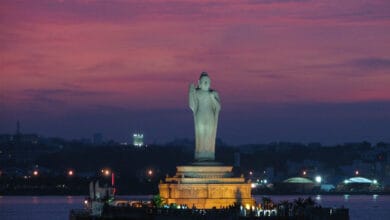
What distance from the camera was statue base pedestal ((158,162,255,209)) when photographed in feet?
166

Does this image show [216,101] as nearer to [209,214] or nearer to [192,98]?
[192,98]

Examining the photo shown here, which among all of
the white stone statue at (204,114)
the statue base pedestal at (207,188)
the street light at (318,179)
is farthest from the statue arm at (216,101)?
the street light at (318,179)

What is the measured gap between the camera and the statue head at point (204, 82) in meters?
51.8

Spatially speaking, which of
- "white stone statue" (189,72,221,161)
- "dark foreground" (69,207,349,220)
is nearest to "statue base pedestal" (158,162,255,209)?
"white stone statue" (189,72,221,161)

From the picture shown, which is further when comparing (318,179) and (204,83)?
(318,179)

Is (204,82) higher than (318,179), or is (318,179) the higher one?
(318,179)

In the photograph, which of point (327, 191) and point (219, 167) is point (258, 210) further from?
point (327, 191)

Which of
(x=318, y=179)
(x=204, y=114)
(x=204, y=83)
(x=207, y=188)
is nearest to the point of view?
(x=207, y=188)

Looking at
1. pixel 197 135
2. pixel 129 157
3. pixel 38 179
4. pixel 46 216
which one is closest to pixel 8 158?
pixel 129 157

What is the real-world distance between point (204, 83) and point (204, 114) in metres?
1.21

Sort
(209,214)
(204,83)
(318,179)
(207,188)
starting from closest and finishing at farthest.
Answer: (209,214) → (207,188) → (204,83) → (318,179)

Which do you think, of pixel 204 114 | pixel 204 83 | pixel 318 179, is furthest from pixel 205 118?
pixel 318 179

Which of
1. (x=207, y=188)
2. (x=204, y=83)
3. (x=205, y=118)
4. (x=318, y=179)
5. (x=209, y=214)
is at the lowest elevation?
(x=209, y=214)

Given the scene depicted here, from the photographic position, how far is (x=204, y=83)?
5181 centimetres
